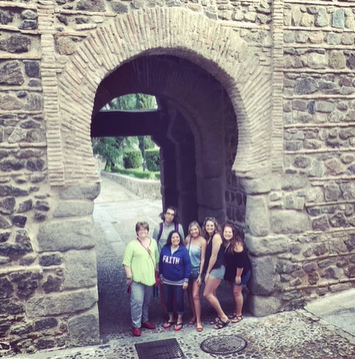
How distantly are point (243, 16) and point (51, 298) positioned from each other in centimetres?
392

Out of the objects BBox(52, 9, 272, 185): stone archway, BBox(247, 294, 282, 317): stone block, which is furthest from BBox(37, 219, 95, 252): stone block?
BBox(247, 294, 282, 317): stone block

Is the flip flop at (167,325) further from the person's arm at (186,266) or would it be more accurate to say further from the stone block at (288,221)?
the stone block at (288,221)

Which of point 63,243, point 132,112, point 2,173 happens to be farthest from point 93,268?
point 132,112

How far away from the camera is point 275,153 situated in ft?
17.1

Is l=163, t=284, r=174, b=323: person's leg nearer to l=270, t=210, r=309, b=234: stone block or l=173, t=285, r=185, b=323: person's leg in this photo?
l=173, t=285, r=185, b=323: person's leg

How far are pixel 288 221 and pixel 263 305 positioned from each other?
1123 mm

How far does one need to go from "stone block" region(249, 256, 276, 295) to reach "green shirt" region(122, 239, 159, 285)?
131 centimetres

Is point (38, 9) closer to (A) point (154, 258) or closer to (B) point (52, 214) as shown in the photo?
(B) point (52, 214)

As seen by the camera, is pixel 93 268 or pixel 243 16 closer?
pixel 93 268

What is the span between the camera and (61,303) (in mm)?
4574

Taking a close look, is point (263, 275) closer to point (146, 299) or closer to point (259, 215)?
point (259, 215)

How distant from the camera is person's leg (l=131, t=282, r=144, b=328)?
16.1 feet

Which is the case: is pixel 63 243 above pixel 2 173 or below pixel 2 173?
below

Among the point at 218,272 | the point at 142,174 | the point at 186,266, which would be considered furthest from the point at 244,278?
the point at 142,174
